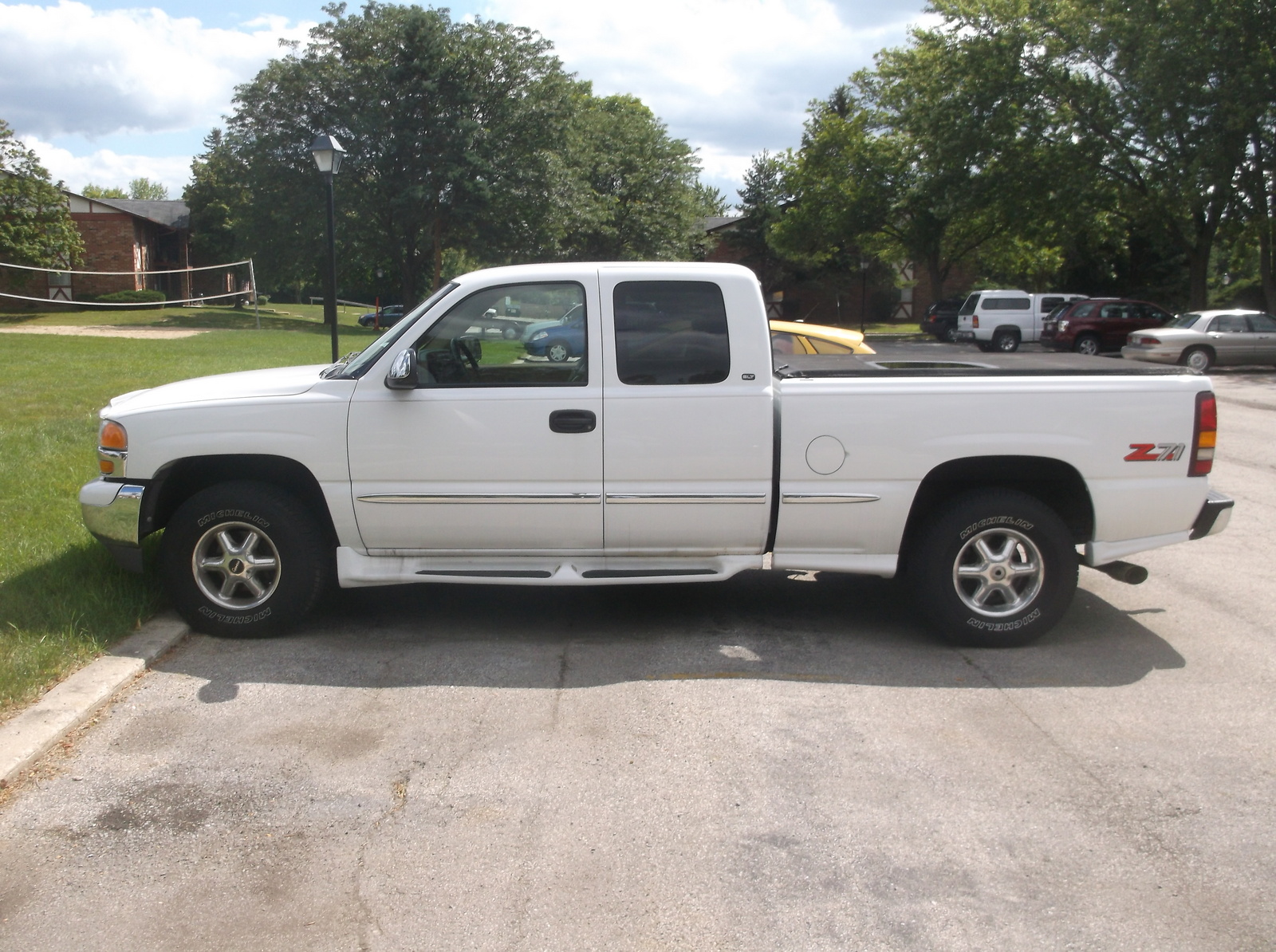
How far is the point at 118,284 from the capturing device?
48219 mm

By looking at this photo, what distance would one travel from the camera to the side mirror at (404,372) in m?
5.53

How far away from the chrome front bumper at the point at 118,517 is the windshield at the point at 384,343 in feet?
3.95

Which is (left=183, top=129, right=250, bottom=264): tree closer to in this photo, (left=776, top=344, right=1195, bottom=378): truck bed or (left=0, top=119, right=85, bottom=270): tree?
(left=0, top=119, right=85, bottom=270): tree

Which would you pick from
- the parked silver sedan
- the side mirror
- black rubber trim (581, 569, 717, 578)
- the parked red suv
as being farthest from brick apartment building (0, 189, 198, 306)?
black rubber trim (581, 569, 717, 578)

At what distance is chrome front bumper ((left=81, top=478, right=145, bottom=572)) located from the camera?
5789 millimetres

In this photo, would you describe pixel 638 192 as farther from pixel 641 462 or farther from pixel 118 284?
pixel 641 462

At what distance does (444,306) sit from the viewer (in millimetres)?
5773

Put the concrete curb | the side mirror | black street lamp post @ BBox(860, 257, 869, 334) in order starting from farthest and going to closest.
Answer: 1. black street lamp post @ BBox(860, 257, 869, 334)
2. the side mirror
3. the concrete curb

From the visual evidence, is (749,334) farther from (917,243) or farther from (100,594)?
(917,243)

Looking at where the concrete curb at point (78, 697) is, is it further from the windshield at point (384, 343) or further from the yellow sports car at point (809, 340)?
the yellow sports car at point (809, 340)

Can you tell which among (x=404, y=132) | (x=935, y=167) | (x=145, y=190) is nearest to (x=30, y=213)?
(x=404, y=132)

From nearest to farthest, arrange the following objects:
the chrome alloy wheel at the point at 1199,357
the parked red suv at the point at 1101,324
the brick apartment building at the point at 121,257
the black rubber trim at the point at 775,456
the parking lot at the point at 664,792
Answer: the parking lot at the point at 664,792 < the black rubber trim at the point at 775,456 < the chrome alloy wheel at the point at 1199,357 < the parked red suv at the point at 1101,324 < the brick apartment building at the point at 121,257

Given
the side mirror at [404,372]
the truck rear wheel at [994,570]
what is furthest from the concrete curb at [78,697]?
the truck rear wheel at [994,570]

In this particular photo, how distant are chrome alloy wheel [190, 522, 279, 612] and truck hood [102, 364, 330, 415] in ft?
2.20
